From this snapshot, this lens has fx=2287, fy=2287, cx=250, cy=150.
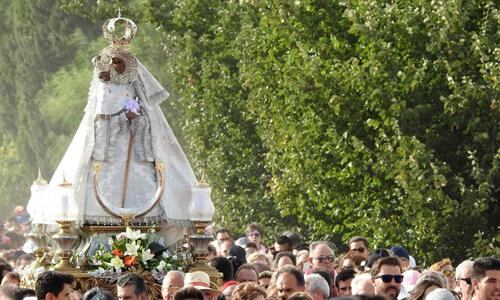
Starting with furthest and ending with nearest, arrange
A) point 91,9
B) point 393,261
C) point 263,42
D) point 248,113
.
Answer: point 91,9, point 248,113, point 263,42, point 393,261

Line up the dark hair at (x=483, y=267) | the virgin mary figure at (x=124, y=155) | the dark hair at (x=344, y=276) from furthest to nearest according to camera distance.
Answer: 1. the virgin mary figure at (x=124, y=155)
2. the dark hair at (x=344, y=276)
3. the dark hair at (x=483, y=267)

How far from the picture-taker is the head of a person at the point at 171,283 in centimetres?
1964

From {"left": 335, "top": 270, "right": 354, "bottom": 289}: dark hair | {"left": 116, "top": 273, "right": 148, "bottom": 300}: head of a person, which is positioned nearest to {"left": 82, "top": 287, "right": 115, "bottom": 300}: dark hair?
{"left": 116, "top": 273, "right": 148, "bottom": 300}: head of a person

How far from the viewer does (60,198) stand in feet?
69.8

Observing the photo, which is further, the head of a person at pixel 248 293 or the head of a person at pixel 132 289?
the head of a person at pixel 248 293

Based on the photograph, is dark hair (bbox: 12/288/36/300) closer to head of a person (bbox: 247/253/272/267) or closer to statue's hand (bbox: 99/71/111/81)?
statue's hand (bbox: 99/71/111/81)

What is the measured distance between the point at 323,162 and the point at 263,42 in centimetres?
308

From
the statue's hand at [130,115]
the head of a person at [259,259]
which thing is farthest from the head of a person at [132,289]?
the head of a person at [259,259]

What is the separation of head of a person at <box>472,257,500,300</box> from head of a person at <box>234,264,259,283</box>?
4.59 metres

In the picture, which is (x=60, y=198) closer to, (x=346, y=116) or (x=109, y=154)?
(x=109, y=154)

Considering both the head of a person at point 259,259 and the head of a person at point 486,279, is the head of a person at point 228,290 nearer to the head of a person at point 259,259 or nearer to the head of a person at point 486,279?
the head of a person at point 486,279

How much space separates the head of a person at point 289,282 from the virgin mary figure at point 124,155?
9.16 ft

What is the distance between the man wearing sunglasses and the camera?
1897 cm

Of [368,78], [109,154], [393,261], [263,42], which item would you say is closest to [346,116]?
[368,78]
